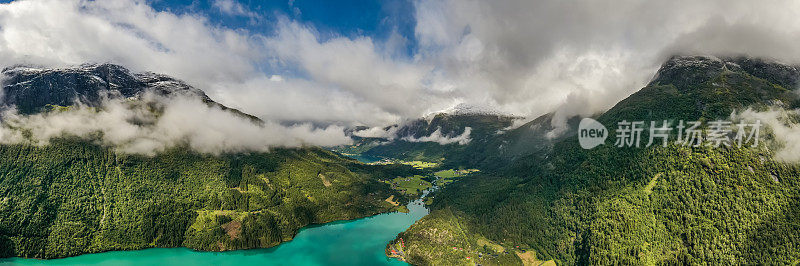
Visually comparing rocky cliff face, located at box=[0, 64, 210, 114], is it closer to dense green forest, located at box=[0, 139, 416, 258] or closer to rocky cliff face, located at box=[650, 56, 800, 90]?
dense green forest, located at box=[0, 139, 416, 258]

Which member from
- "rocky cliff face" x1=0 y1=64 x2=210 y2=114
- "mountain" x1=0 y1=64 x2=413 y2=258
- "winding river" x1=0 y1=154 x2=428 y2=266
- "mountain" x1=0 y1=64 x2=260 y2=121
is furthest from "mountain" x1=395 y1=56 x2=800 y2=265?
"rocky cliff face" x1=0 y1=64 x2=210 y2=114

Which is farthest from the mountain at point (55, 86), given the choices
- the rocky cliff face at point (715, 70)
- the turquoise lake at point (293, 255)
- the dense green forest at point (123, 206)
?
the rocky cliff face at point (715, 70)

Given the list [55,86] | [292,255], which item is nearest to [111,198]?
[55,86]

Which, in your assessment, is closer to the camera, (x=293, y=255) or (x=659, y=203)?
(x=659, y=203)

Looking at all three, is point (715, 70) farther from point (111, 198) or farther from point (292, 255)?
point (111, 198)

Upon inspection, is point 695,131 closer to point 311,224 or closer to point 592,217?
point 592,217

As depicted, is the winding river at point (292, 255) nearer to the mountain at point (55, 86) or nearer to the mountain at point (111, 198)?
the mountain at point (111, 198)
